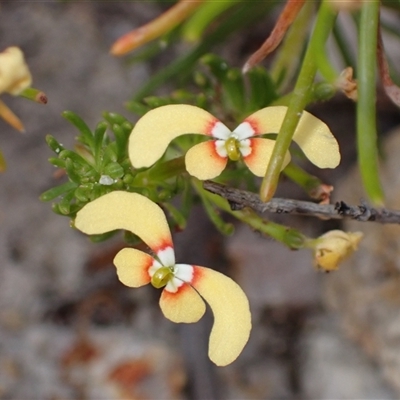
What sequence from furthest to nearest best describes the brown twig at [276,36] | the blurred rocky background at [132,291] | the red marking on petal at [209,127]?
the blurred rocky background at [132,291] < the brown twig at [276,36] < the red marking on petal at [209,127]

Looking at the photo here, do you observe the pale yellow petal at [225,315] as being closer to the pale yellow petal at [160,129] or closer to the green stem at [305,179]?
the pale yellow petal at [160,129]

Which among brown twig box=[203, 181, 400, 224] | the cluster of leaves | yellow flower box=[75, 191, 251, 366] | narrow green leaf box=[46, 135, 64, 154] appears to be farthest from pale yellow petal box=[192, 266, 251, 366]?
narrow green leaf box=[46, 135, 64, 154]

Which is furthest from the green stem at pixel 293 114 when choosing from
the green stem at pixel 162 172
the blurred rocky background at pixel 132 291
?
the blurred rocky background at pixel 132 291

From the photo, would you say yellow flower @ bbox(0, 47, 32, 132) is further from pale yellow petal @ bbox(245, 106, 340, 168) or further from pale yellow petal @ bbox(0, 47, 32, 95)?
pale yellow petal @ bbox(245, 106, 340, 168)

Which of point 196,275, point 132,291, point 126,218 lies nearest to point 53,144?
point 126,218

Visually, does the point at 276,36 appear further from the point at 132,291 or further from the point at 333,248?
the point at 132,291

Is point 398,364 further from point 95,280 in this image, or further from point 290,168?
point 95,280
